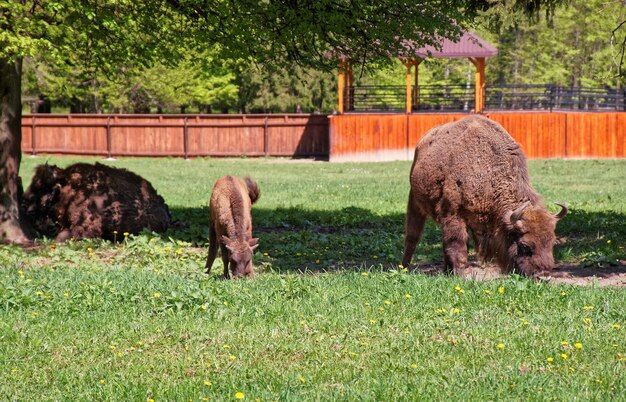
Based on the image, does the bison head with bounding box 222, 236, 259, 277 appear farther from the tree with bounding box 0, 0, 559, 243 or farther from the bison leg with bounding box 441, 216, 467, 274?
the tree with bounding box 0, 0, 559, 243

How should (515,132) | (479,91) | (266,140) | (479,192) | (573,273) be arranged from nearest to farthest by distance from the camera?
(479,192) < (573,273) < (515,132) < (479,91) < (266,140)

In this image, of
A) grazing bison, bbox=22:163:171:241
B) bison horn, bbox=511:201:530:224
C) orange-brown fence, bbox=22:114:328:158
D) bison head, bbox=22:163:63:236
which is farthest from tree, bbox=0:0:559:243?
orange-brown fence, bbox=22:114:328:158

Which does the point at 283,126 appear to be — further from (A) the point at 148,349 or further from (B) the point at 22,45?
(A) the point at 148,349

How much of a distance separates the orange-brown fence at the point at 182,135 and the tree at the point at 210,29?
25.2 metres

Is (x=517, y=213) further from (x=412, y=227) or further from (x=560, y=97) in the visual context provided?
(x=560, y=97)

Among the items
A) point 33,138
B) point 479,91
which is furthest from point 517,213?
point 33,138

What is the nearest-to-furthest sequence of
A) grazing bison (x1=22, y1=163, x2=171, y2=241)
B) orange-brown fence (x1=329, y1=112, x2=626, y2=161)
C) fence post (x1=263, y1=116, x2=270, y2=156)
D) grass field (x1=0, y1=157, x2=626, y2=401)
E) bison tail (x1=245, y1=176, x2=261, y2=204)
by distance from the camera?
grass field (x1=0, y1=157, x2=626, y2=401), bison tail (x1=245, y1=176, x2=261, y2=204), grazing bison (x1=22, y1=163, x2=171, y2=241), orange-brown fence (x1=329, y1=112, x2=626, y2=161), fence post (x1=263, y1=116, x2=270, y2=156)

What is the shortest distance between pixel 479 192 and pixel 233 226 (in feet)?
10.4

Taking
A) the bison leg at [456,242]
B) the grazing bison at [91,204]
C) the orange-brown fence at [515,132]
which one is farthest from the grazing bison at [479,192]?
the orange-brown fence at [515,132]

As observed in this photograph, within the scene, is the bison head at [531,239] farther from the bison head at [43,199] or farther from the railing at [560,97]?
the railing at [560,97]

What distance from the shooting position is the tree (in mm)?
14602

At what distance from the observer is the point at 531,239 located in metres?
9.82

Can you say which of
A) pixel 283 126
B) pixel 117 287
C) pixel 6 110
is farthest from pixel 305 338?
pixel 283 126

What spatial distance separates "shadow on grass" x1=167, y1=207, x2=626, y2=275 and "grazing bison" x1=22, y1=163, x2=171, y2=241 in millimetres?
686
